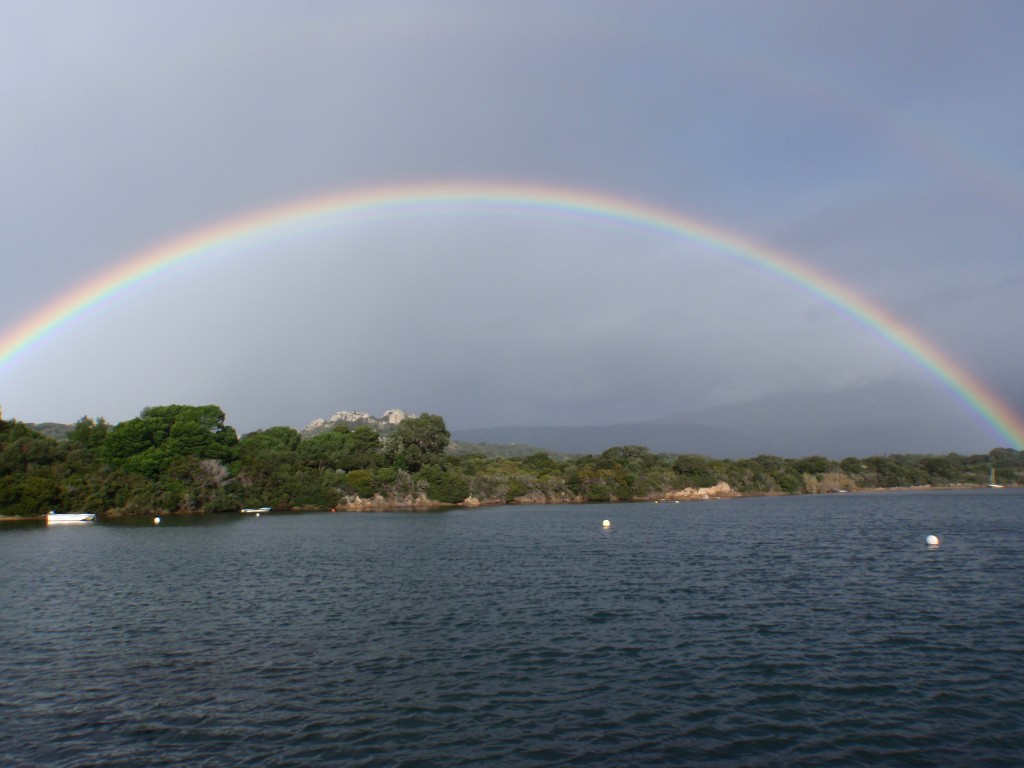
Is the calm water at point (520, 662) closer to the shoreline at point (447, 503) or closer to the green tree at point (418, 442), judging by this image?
the shoreline at point (447, 503)

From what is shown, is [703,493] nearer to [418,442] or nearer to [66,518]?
[418,442]

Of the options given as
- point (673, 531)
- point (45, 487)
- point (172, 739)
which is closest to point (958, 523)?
point (673, 531)

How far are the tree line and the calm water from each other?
73.3m

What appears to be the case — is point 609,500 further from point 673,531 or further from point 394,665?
point 394,665

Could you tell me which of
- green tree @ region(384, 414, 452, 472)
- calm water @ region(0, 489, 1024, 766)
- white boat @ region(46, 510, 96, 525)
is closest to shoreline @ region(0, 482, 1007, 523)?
white boat @ region(46, 510, 96, 525)

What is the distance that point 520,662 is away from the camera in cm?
2469

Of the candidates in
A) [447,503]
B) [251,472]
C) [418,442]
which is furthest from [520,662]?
[447,503]

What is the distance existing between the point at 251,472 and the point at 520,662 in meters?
123

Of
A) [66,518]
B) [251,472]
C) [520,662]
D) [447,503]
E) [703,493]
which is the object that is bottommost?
[703,493]

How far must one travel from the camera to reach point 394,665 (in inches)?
966

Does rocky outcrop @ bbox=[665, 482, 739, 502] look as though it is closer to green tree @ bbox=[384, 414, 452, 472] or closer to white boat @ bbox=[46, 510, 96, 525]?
green tree @ bbox=[384, 414, 452, 472]

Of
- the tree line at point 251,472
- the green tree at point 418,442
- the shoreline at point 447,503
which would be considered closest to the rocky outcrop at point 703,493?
the shoreline at point 447,503

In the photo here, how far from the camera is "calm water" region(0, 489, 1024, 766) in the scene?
17531 millimetres

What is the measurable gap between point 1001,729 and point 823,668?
5.89 meters
